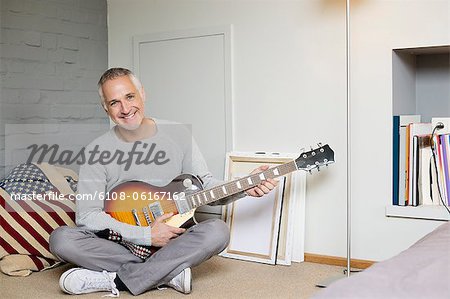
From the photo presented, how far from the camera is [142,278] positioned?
108 inches

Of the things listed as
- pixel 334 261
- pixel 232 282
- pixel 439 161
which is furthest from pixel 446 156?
pixel 232 282

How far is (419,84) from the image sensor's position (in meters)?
3.33

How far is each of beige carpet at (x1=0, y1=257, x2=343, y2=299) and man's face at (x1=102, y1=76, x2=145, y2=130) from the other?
2.50 feet

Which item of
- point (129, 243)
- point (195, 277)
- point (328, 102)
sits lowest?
point (195, 277)

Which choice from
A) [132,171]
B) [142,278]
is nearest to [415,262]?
[142,278]

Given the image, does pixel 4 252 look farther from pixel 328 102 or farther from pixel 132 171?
Answer: pixel 328 102

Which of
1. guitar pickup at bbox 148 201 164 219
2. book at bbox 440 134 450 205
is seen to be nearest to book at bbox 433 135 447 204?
book at bbox 440 134 450 205

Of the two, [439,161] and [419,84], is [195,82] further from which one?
[439,161]

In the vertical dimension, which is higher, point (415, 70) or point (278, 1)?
point (278, 1)

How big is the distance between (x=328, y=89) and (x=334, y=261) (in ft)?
2.73

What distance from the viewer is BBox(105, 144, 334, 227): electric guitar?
290cm

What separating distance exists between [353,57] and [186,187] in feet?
3.27

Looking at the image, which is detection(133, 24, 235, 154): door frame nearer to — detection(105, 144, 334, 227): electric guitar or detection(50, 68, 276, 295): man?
detection(50, 68, 276, 295): man

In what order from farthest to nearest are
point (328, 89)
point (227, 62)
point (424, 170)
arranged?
point (227, 62), point (328, 89), point (424, 170)
